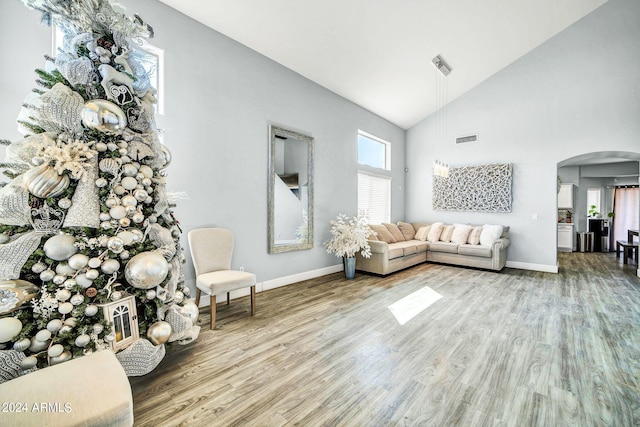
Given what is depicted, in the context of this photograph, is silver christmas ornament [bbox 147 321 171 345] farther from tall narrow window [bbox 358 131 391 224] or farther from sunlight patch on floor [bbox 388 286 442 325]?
tall narrow window [bbox 358 131 391 224]

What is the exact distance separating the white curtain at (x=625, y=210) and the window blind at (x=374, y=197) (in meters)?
8.42

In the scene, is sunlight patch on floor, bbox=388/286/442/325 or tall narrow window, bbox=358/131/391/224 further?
tall narrow window, bbox=358/131/391/224

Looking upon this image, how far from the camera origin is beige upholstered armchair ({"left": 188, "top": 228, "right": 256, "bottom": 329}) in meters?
2.80

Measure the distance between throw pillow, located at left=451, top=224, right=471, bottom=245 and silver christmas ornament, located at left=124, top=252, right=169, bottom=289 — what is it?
591 centimetres

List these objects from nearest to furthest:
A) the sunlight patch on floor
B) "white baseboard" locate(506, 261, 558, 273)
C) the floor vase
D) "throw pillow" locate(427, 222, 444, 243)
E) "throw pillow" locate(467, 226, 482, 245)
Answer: the sunlight patch on floor → the floor vase → "white baseboard" locate(506, 261, 558, 273) → "throw pillow" locate(467, 226, 482, 245) → "throw pillow" locate(427, 222, 444, 243)

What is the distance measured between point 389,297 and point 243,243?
2.21 meters

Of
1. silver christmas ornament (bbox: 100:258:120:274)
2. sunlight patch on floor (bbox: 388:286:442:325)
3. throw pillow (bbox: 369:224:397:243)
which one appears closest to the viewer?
silver christmas ornament (bbox: 100:258:120:274)

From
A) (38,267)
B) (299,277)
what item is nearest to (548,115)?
(299,277)

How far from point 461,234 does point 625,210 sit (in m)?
7.68

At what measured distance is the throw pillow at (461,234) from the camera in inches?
237

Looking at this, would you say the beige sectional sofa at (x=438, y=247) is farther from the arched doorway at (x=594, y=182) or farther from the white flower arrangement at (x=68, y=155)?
the arched doorway at (x=594, y=182)

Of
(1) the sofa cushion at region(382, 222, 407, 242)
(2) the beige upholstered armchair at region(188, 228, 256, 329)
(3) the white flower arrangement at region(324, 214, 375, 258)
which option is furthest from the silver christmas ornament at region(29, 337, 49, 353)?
(1) the sofa cushion at region(382, 222, 407, 242)

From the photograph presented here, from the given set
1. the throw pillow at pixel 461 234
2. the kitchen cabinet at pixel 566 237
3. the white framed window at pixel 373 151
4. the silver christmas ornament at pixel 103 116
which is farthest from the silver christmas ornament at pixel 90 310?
the kitchen cabinet at pixel 566 237

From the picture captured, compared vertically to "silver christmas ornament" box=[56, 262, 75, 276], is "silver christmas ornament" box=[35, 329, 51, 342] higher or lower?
lower
